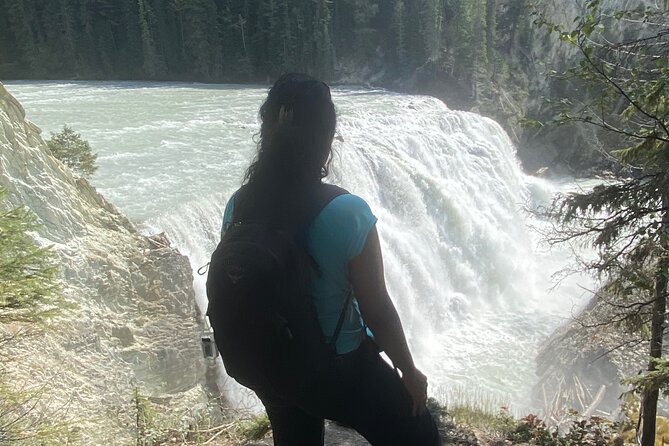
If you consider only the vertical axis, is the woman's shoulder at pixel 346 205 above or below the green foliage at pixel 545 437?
above

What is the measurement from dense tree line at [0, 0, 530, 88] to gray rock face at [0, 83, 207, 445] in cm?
3182

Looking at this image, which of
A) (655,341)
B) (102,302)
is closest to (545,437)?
(655,341)

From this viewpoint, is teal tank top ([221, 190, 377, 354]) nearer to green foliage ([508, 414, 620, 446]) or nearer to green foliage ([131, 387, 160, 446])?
green foliage ([131, 387, 160, 446])

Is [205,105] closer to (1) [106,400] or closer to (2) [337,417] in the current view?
(1) [106,400]

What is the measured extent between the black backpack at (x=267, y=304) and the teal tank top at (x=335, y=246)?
0.03 meters

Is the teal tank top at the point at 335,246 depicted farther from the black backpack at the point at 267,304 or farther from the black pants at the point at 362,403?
the black pants at the point at 362,403

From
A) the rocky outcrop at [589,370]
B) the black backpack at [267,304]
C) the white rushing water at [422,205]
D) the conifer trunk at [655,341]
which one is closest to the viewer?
the black backpack at [267,304]

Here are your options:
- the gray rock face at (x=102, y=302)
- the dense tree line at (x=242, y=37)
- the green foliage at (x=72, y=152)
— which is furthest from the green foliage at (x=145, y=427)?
the dense tree line at (x=242, y=37)

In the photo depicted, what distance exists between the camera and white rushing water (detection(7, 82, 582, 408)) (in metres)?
9.55

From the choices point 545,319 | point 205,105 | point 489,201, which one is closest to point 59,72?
point 205,105

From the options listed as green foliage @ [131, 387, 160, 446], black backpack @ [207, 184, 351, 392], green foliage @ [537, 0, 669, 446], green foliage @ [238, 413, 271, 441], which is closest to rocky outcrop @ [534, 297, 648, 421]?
green foliage @ [537, 0, 669, 446]

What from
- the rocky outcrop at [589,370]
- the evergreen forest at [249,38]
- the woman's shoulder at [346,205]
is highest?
the evergreen forest at [249,38]

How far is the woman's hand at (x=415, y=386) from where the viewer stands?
1560 millimetres

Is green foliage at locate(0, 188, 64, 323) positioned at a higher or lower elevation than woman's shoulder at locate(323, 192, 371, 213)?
lower
